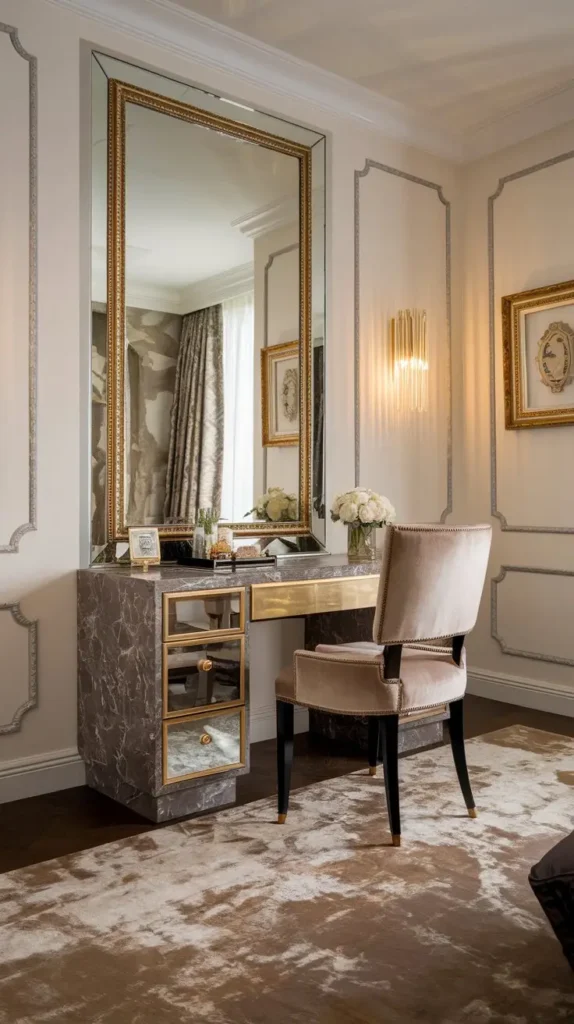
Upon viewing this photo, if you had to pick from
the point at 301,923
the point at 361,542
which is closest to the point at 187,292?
the point at 361,542

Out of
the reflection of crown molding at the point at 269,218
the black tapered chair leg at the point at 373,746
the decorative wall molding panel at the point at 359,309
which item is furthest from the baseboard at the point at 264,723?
the reflection of crown molding at the point at 269,218

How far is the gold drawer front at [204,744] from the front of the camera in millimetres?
2652

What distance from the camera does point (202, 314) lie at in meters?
3.38

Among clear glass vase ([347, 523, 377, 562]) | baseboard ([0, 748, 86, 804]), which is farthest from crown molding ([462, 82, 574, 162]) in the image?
baseboard ([0, 748, 86, 804])

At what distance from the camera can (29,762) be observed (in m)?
2.93

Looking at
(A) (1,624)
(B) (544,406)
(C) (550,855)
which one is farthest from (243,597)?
(B) (544,406)

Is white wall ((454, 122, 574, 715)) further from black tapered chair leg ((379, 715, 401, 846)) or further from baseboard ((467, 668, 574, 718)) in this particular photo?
black tapered chair leg ((379, 715, 401, 846))

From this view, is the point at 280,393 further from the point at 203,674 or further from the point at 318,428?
the point at 203,674

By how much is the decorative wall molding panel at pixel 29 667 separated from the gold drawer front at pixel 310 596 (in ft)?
2.57

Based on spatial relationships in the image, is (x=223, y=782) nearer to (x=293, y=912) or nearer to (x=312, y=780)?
(x=312, y=780)

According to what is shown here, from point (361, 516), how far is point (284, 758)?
1.17 meters

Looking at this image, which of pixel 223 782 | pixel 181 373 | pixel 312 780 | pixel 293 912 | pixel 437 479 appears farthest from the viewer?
pixel 437 479

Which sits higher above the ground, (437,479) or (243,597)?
(437,479)

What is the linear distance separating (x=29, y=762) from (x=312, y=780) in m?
1.02
